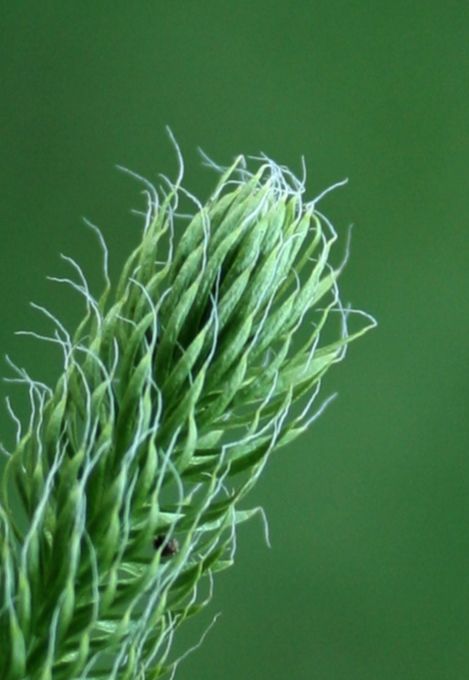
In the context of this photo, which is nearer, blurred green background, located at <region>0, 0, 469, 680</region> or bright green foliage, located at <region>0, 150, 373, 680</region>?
bright green foliage, located at <region>0, 150, 373, 680</region>

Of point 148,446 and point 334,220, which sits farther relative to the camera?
point 334,220

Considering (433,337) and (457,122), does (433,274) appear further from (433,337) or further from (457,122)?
(457,122)

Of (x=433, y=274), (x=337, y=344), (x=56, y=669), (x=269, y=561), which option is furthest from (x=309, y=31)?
(x=56, y=669)

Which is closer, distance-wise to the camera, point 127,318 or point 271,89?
point 127,318

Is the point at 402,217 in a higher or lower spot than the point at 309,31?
lower
